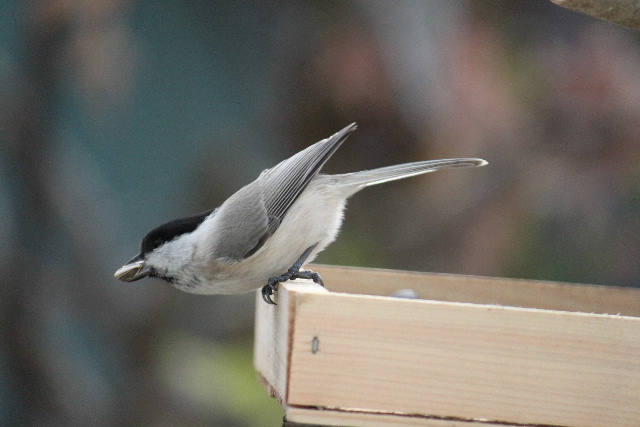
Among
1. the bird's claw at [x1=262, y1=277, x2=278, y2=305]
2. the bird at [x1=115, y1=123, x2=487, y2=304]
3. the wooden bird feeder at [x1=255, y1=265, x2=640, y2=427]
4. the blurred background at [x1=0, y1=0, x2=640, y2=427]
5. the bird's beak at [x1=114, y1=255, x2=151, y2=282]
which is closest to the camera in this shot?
the wooden bird feeder at [x1=255, y1=265, x2=640, y2=427]

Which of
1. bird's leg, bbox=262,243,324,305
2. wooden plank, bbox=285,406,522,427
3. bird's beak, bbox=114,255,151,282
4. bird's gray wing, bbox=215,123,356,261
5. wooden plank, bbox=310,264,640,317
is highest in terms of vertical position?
bird's gray wing, bbox=215,123,356,261

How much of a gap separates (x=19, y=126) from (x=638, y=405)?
3.10 metres

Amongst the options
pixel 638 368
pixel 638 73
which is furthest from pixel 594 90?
pixel 638 368

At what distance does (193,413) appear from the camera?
Result: 3.76 m

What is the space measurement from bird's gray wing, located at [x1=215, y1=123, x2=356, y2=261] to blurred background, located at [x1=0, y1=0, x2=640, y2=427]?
1493 mm

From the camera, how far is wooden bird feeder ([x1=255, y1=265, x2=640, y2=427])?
1.59 m

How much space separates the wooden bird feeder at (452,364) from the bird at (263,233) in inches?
20.6

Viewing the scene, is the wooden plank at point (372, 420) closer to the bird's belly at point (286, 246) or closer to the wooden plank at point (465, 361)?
the wooden plank at point (465, 361)

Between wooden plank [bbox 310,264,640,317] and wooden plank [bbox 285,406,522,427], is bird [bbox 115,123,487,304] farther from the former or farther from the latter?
wooden plank [bbox 285,406,522,427]

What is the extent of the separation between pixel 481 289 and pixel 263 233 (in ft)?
2.39

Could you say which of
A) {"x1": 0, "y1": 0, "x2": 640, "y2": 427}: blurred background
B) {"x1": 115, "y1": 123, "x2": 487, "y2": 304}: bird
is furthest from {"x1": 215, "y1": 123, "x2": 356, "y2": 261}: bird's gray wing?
{"x1": 0, "y1": 0, "x2": 640, "y2": 427}: blurred background

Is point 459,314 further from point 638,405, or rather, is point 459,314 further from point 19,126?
point 19,126

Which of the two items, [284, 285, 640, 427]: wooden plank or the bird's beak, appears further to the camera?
the bird's beak

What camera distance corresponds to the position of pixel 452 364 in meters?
1.60
